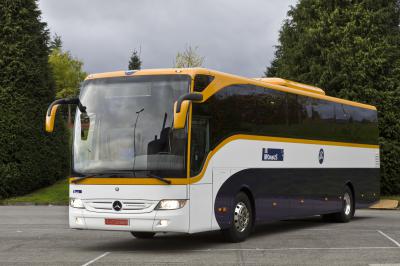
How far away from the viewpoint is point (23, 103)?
1208 inches

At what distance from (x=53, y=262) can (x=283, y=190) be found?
270 inches

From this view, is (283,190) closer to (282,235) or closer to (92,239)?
(282,235)

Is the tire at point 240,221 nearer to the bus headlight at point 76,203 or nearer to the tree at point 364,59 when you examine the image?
the bus headlight at point 76,203

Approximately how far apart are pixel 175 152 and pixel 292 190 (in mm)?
5286

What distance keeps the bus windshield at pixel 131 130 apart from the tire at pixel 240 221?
215 cm

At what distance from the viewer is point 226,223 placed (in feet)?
47.0

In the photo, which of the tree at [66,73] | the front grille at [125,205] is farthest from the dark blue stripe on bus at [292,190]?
Answer: the tree at [66,73]

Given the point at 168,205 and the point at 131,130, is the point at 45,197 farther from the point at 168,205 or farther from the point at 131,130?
the point at 168,205

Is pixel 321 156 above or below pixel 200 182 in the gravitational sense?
above

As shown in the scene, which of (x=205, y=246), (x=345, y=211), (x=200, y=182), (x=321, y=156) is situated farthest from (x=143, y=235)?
(x=345, y=211)

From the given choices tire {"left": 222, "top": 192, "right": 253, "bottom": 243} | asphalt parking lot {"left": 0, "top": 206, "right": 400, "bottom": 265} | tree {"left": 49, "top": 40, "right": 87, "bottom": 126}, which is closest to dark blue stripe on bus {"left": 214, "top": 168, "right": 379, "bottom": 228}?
tire {"left": 222, "top": 192, "right": 253, "bottom": 243}

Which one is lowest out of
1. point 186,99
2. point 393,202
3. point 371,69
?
point 393,202

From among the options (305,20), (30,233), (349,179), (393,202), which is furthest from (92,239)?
(305,20)

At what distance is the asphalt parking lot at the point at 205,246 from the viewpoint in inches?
474
